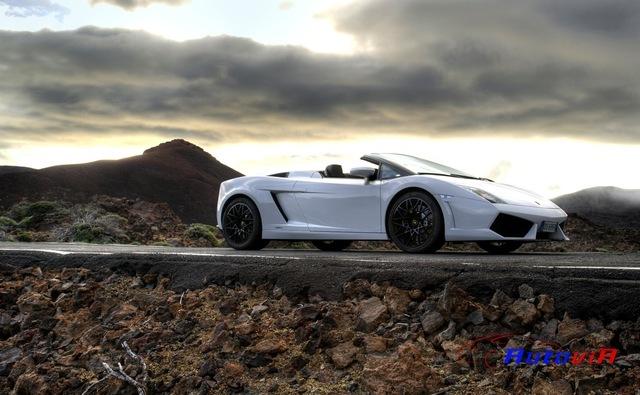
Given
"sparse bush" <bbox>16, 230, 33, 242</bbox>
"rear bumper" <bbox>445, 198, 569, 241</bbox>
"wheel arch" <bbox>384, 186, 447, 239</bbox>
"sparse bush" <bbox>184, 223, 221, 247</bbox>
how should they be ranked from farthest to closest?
"sparse bush" <bbox>184, 223, 221, 247</bbox> → "sparse bush" <bbox>16, 230, 33, 242</bbox> → "wheel arch" <bbox>384, 186, 447, 239</bbox> → "rear bumper" <bbox>445, 198, 569, 241</bbox>

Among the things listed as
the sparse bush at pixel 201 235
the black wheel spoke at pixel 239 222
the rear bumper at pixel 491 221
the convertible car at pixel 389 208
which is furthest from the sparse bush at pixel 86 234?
the rear bumper at pixel 491 221

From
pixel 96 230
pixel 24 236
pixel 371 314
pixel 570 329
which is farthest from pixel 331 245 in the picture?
pixel 24 236

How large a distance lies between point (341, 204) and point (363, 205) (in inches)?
12.4

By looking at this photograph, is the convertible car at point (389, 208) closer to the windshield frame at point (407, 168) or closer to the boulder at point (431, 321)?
the windshield frame at point (407, 168)

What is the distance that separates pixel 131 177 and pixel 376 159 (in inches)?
1750

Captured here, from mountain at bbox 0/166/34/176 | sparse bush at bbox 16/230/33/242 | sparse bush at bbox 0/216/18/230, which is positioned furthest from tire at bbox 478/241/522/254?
mountain at bbox 0/166/34/176

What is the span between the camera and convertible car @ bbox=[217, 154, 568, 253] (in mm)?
7250

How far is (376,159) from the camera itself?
8203 millimetres

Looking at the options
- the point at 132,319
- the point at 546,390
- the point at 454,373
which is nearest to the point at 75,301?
the point at 132,319

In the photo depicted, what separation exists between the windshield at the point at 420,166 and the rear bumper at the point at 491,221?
846 millimetres

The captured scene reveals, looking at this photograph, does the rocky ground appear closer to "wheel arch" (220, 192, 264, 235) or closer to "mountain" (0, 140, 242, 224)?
"wheel arch" (220, 192, 264, 235)

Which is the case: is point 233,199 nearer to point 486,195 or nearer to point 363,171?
point 363,171

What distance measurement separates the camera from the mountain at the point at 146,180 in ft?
137

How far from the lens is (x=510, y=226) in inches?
285
